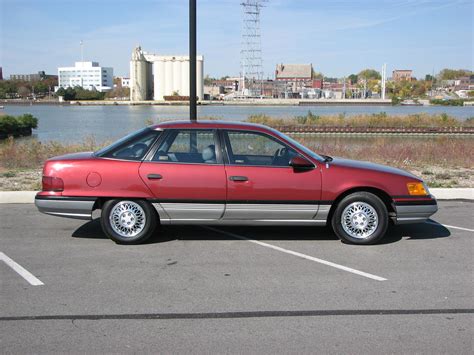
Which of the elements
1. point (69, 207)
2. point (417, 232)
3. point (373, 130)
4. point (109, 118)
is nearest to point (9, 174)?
point (69, 207)

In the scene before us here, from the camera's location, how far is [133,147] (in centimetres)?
679

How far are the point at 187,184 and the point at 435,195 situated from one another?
582 centimetres

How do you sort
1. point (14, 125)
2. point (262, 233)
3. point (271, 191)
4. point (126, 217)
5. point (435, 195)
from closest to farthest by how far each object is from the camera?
1. point (271, 191)
2. point (126, 217)
3. point (262, 233)
4. point (435, 195)
5. point (14, 125)

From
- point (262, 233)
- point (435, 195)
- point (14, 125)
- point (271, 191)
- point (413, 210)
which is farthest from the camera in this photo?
point (14, 125)

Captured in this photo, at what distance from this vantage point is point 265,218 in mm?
6652

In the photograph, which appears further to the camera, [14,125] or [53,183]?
[14,125]

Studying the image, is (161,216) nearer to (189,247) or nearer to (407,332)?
(189,247)

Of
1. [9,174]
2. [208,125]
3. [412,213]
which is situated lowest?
[9,174]

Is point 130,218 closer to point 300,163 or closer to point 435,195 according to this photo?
point 300,163

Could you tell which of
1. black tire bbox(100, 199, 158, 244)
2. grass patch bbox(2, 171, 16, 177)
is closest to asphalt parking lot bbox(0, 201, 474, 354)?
black tire bbox(100, 199, 158, 244)

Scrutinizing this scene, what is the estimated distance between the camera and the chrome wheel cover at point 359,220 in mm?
6727

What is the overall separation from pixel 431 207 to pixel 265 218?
2272 millimetres

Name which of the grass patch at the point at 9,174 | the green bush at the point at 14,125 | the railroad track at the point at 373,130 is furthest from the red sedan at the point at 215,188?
the green bush at the point at 14,125

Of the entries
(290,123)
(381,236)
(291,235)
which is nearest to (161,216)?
(291,235)
